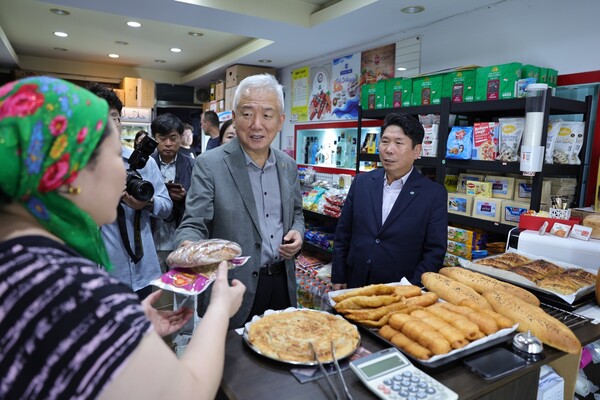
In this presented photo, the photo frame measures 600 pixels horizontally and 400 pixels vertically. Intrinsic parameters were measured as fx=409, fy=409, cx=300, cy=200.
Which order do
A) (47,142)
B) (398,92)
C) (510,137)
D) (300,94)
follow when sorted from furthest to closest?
1. (300,94)
2. (398,92)
3. (510,137)
4. (47,142)

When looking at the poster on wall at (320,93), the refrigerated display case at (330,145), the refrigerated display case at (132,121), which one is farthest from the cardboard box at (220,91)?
the poster on wall at (320,93)

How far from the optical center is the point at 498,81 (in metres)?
2.83

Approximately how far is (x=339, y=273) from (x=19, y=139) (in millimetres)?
2357

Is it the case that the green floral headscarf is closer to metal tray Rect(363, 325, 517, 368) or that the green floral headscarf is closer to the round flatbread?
the round flatbread

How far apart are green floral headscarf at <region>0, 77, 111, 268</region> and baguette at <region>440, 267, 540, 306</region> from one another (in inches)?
61.3

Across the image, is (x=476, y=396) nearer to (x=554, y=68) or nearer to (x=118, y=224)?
(x=118, y=224)

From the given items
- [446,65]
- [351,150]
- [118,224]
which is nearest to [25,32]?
[351,150]

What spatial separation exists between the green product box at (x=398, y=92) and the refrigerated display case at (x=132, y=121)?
602cm

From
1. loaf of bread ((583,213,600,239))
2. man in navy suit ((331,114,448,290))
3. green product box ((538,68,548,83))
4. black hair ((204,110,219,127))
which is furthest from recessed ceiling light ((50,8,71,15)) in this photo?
loaf of bread ((583,213,600,239))

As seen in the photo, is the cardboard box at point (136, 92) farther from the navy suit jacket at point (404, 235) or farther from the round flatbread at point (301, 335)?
the round flatbread at point (301, 335)

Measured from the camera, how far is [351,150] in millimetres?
5266

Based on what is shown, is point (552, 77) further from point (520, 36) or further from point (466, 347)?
point (466, 347)

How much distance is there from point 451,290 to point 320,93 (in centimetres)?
461

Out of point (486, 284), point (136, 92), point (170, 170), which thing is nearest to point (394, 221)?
A: point (486, 284)
